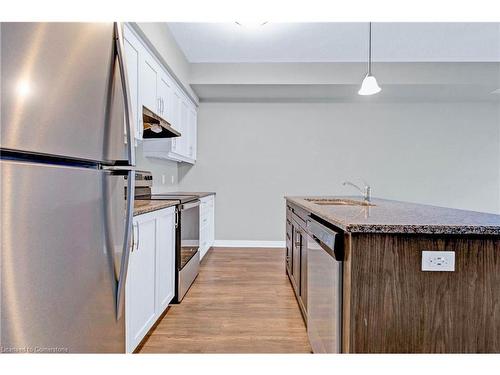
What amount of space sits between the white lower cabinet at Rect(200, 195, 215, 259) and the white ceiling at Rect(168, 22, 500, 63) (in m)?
1.96

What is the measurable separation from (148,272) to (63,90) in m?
1.37

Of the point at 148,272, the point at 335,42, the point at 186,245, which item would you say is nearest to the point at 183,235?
the point at 186,245

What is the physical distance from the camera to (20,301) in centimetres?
79

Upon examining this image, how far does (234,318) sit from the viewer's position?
2.45 m

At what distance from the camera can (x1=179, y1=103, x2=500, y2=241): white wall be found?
5.20 meters

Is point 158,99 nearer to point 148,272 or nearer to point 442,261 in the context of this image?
point 148,272

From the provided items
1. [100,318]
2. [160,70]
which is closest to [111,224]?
[100,318]

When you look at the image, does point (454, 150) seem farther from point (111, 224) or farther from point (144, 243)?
point (111, 224)

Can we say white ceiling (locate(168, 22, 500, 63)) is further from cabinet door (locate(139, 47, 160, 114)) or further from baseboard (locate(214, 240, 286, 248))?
baseboard (locate(214, 240, 286, 248))

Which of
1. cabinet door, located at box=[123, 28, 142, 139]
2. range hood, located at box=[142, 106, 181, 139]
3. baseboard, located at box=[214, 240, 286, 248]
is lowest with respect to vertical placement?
baseboard, located at box=[214, 240, 286, 248]

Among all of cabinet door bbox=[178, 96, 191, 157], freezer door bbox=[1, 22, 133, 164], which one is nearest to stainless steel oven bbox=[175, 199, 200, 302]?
cabinet door bbox=[178, 96, 191, 157]

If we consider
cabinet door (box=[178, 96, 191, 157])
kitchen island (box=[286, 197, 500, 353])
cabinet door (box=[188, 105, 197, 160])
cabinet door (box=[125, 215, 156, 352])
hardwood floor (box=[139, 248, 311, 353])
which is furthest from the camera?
cabinet door (box=[188, 105, 197, 160])

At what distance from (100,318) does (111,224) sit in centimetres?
34

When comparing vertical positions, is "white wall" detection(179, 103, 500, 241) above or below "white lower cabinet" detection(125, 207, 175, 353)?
above
